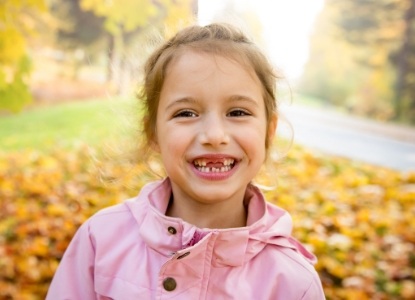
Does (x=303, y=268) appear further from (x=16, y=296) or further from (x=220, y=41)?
(x=16, y=296)

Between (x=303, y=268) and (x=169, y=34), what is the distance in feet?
2.93

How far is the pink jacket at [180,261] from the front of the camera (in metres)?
1.42

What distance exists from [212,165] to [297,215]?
2.50m

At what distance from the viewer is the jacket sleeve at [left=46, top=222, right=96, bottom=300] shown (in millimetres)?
1582

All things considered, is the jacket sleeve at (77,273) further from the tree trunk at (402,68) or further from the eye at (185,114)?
the tree trunk at (402,68)

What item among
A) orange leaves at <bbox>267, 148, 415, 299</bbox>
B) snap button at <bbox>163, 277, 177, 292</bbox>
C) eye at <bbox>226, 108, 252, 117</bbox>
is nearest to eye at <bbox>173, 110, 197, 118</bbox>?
eye at <bbox>226, 108, 252, 117</bbox>

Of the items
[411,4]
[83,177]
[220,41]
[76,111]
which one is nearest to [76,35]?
[76,111]

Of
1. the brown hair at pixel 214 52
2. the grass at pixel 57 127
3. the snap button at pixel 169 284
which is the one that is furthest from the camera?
the grass at pixel 57 127

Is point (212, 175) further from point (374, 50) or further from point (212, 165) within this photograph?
point (374, 50)

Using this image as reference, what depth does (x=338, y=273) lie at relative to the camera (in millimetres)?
2957

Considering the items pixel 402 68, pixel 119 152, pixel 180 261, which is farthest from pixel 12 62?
pixel 402 68

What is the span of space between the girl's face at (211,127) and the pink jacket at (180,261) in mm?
138

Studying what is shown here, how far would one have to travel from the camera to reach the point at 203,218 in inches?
64.4

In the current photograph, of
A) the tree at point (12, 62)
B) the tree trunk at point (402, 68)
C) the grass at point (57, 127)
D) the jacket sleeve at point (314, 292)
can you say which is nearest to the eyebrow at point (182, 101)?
the jacket sleeve at point (314, 292)
